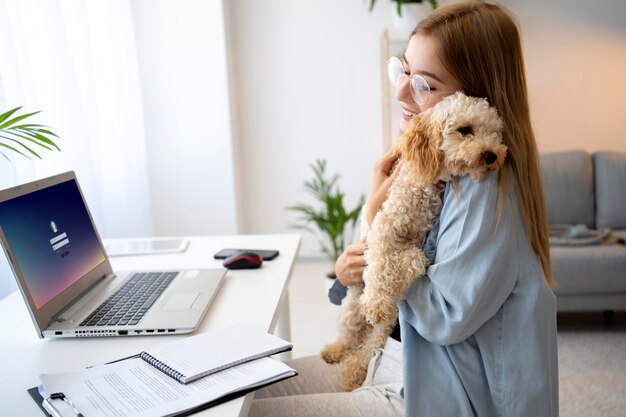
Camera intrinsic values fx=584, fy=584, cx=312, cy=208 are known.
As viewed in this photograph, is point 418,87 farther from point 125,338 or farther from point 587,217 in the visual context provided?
point 587,217

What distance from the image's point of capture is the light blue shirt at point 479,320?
101cm

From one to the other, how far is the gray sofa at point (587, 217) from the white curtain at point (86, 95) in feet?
7.55

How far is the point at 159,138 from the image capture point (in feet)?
12.6

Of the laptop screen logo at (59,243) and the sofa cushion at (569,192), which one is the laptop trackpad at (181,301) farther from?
the sofa cushion at (569,192)

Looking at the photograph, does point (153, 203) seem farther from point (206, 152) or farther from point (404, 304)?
point (404, 304)

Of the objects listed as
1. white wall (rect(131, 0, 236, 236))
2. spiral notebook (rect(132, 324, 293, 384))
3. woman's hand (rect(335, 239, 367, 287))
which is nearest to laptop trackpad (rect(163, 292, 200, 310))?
spiral notebook (rect(132, 324, 293, 384))

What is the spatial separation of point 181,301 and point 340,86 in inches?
125

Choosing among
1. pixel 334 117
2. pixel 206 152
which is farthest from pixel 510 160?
pixel 334 117

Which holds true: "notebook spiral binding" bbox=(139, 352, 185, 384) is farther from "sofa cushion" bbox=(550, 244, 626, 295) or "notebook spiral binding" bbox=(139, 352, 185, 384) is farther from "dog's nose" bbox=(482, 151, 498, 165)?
"sofa cushion" bbox=(550, 244, 626, 295)

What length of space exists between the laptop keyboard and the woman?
605 millimetres

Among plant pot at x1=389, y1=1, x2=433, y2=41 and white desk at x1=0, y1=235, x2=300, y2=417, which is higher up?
plant pot at x1=389, y1=1, x2=433, y2=41

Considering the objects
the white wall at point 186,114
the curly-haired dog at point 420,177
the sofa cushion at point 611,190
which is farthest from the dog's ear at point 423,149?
the white wall at point 186,114

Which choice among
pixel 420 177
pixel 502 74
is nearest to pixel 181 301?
pixel 420 177

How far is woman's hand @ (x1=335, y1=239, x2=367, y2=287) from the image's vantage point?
1.37 metres
